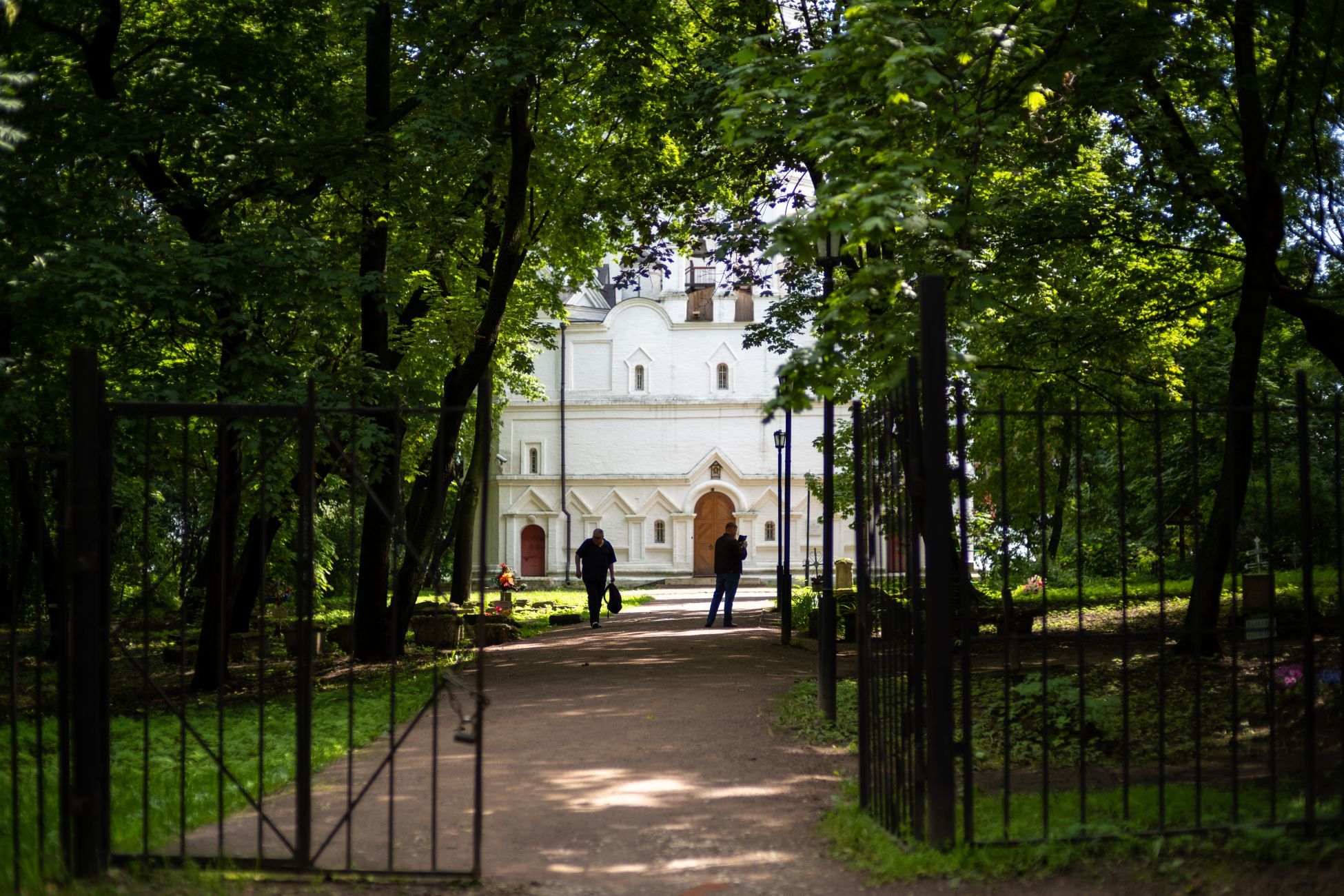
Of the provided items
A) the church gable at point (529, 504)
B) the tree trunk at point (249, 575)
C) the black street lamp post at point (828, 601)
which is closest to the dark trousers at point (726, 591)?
the tree trunk at point (249, 575)

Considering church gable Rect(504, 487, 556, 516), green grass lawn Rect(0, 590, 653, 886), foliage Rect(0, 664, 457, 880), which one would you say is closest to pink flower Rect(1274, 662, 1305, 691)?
green grass lawn Rect(0, 590, 653, 886)

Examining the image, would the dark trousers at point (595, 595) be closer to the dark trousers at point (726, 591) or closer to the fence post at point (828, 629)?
the dark trousers at point (726, 591)

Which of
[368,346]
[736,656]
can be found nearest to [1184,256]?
[736,656]

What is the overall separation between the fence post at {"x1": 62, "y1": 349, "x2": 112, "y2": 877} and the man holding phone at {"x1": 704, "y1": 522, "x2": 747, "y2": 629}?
17.0 metres

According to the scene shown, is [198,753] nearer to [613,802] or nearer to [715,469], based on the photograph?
[613,802]

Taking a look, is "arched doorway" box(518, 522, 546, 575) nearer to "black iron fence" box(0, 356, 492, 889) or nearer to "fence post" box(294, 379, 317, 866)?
"black iron fence" box(0, 356, 492, 889)

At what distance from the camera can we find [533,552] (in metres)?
51.6

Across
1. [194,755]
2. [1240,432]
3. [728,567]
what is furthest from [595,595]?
[194,755]

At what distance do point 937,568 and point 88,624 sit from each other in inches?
161

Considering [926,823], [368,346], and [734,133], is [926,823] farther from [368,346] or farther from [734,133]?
[368,346]

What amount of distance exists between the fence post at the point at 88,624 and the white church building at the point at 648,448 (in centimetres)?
4339

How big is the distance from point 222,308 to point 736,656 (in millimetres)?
8175

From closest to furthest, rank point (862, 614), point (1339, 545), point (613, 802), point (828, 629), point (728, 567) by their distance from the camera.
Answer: point (1339, 545) < point (862, 614) < point (613, 802) < point (828, 629) < point (728, 567)

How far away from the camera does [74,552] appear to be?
19.4ft
